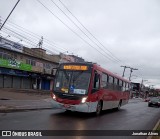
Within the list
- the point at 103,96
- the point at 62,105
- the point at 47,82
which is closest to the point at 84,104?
the point at 62,105

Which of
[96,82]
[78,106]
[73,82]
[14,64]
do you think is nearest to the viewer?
[78,106]

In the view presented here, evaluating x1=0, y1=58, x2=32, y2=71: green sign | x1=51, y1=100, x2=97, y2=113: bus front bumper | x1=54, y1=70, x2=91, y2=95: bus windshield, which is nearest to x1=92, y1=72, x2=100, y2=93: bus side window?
x1=54, y1=70, x2=91, y2=95: bus windshield

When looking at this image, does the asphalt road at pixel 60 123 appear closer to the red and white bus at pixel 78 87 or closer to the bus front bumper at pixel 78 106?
the bus front bumper at pixel 78 106

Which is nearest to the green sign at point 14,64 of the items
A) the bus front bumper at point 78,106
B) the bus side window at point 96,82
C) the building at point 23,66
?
the building at point 23,66

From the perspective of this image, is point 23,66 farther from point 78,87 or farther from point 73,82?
point 78,87

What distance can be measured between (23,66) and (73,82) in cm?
4131

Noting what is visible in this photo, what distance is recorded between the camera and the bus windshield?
17.3 m

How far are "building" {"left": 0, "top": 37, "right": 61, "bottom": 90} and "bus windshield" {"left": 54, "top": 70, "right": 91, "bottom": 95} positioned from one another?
2983 cm

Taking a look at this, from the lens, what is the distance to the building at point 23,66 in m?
52.4

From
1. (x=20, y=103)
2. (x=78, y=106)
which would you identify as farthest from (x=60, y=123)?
(x=20, y=103)

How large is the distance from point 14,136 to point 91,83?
28.0 feet

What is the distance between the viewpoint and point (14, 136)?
9461 millimetres

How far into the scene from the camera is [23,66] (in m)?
57.6

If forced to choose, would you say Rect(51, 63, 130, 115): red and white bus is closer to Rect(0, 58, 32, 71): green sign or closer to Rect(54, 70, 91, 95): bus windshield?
Rect(54, 70, 91, 95): bus windshield
